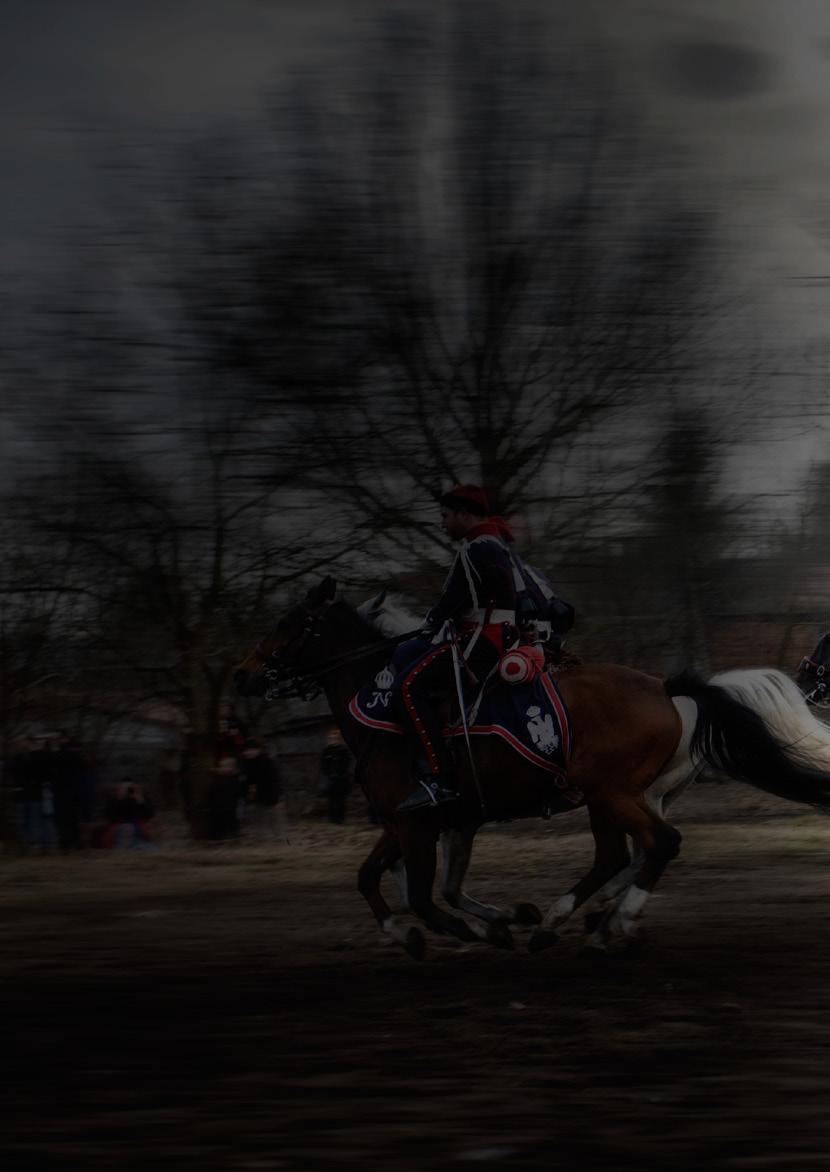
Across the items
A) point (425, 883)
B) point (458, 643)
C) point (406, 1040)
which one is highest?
point (458, 643)

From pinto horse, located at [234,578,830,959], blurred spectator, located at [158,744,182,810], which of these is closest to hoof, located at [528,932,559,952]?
pinto horse, located at [234,578,830,959]

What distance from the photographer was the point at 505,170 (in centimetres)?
2069

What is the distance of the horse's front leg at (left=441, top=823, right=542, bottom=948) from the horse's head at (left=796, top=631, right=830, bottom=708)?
25.4ft

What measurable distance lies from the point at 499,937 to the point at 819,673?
9.11 m

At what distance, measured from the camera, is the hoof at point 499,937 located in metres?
9.07

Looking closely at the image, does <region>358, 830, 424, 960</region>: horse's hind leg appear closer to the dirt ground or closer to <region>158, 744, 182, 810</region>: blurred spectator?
the dirt ground

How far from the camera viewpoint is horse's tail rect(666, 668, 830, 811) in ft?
31.9

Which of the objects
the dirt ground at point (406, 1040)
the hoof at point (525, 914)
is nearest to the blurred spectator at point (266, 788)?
the dirt ground at point (406, 1040)

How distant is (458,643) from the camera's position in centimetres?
934

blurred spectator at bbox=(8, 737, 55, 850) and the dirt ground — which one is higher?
blurred spectator at bbox=(8, 737, 55, 850)

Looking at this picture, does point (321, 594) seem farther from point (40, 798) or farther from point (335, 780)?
point (335, 780)

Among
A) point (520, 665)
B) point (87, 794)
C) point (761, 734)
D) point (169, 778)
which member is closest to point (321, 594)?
point (520, 665)

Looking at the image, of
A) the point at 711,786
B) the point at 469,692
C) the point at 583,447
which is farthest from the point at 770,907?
the point at 711,786

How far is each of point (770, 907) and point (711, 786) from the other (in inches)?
677
